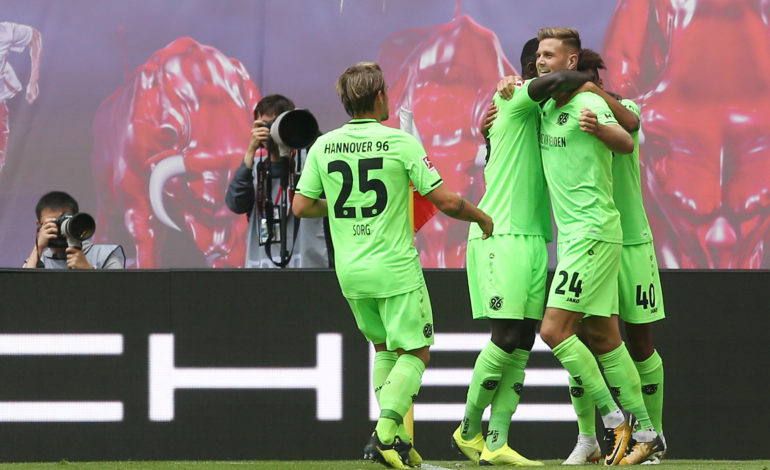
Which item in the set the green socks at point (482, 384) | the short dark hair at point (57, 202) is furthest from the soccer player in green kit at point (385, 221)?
the short dark hair at point (57, 202)

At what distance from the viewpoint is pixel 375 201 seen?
4879 mm

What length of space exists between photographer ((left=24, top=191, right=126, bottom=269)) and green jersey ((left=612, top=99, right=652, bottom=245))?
106 inches

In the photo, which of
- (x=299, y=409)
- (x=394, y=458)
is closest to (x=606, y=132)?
(x=394, y=458)

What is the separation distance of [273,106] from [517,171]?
5.26ft

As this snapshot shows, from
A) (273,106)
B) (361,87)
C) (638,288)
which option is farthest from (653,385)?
(273,106)

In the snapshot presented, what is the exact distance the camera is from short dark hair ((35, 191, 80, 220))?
6.70 meters

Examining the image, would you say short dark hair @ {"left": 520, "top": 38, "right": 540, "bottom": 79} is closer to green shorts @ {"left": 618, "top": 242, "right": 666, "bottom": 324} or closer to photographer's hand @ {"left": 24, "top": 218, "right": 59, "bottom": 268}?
green shorts @ {"left": 618, "top": 242, "right": 666, "bottom": 324}

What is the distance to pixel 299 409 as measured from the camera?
19.7ft

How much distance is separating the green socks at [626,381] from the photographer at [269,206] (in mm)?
1708

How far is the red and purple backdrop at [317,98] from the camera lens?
7.34 metres

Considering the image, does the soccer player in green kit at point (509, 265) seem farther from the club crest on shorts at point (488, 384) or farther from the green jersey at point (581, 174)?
the green jersey at point (581, 174)

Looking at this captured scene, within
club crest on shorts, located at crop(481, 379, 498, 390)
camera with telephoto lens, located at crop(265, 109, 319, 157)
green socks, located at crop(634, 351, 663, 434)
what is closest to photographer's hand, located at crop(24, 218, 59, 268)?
camera with telephoto lens, located at crop(265, 109, 319, 157)

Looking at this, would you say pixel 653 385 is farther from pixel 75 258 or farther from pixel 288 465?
pixel 75 258

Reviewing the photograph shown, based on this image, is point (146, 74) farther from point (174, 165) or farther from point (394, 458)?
point (394, 458)
